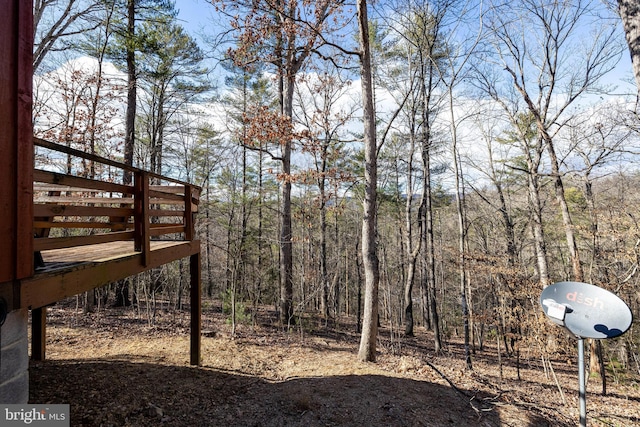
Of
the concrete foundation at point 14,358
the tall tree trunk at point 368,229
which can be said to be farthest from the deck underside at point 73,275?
the tall tree trunk at point 368,229

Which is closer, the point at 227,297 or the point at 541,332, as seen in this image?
the point at 541,332

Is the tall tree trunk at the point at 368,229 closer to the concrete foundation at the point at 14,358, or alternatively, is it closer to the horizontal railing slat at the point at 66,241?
the horizontal railing slat at the point at 66,241

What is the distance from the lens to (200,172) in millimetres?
13516

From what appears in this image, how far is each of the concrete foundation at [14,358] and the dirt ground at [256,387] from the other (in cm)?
158

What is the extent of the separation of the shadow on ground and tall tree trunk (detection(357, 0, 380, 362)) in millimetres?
979

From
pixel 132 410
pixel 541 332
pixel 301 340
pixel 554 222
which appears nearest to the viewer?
pixel 132 410

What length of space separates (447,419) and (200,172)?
42.2ft

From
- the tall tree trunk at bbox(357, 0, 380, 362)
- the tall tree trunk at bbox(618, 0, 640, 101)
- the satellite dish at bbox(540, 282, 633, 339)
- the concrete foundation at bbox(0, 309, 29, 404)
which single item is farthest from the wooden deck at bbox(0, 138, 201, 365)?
the tall tree trunk at bbox(618, 0, 640, 101)

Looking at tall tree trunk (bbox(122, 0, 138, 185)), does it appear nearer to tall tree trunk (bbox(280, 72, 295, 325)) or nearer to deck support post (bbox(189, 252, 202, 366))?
tall tree trunk (bbox(280, 72, 295, 325))

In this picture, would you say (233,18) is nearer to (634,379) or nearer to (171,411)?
(171,411)

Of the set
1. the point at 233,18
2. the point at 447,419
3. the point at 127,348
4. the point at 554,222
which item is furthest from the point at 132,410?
the point at 554,222

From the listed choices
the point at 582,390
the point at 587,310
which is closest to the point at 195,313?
the point at 582,390

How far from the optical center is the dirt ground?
139 inches

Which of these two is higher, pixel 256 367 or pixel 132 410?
pixel 132 410
